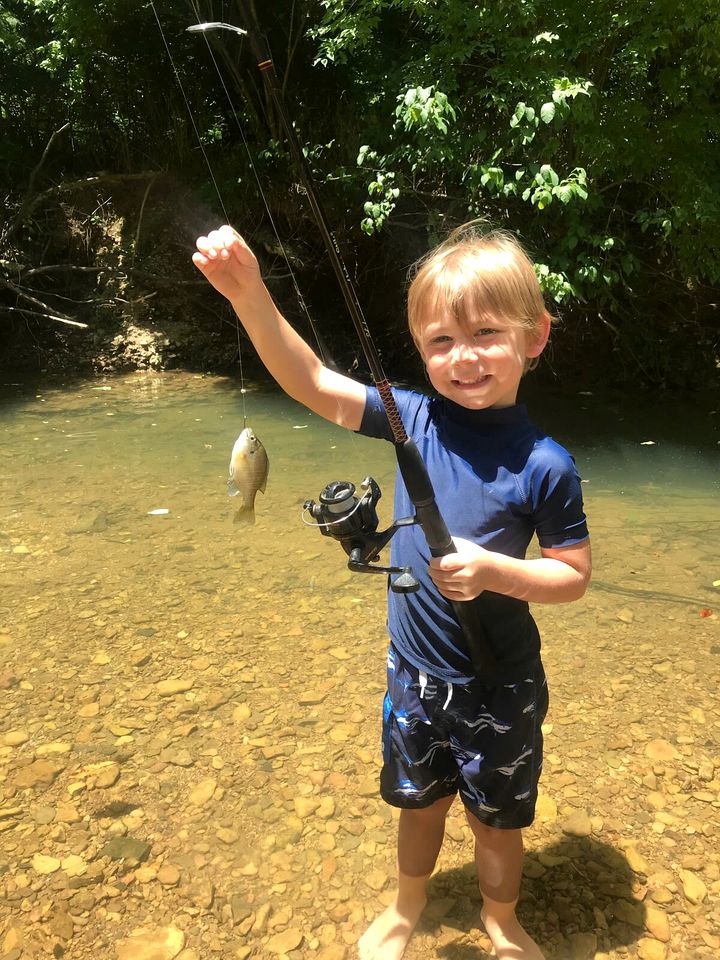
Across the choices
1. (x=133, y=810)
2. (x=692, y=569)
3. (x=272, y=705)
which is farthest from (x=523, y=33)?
(x=133, y=810)

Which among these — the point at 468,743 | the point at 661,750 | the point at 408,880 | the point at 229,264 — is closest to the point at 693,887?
the point at 661,750

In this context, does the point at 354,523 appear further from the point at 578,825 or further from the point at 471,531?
the point at 578,825

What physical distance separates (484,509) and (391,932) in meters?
1.18

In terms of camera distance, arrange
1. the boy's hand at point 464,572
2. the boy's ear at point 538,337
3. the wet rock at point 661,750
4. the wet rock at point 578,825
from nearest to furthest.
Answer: the boy's hand at point 464,572 < the boy's ear at point 538,337 < the wet rock at point 578,825 < the wet rock at point 661,750

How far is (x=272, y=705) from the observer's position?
2.92m

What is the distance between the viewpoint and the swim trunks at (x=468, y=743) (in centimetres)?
166

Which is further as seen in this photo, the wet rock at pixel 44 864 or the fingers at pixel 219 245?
the wet rock at pixel 44 864

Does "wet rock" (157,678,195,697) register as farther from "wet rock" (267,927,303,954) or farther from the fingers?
the fingers

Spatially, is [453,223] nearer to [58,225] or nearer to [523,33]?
[523,33]

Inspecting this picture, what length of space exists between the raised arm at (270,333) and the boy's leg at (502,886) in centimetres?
106

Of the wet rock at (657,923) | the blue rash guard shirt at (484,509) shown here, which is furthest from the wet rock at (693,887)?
the blue rash guard shirt at (484,509)

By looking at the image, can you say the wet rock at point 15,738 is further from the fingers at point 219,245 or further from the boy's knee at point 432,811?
the fingers at point 219,245

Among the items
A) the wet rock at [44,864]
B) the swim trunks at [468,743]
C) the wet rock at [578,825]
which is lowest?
the wet rock at [44,864]

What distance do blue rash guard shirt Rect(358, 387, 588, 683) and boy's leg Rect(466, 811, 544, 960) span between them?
1.47 ft
